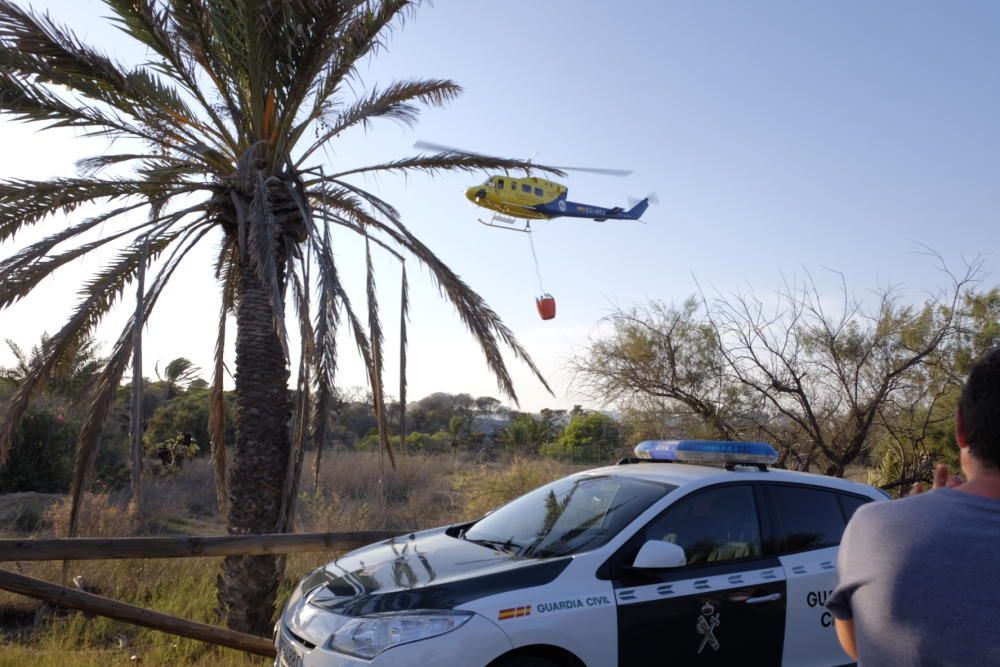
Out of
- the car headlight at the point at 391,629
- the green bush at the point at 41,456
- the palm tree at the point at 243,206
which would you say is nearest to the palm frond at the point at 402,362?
the palm tree at the point at 243,206

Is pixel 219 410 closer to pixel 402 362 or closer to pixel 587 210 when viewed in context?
pixel 402 362

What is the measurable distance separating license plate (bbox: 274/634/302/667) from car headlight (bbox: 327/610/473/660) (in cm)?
33

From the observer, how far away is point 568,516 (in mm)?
5020

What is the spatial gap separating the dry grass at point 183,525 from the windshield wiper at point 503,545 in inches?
92.8

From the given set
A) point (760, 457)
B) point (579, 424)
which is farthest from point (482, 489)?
point (760, 457)

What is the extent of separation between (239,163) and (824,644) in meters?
6.17

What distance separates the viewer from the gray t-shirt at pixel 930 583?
6.09ft

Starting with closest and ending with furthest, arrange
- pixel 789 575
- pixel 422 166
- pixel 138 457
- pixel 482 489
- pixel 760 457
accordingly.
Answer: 1. pixel 789 575
2. pixel 760 457
3. pixel 138 457
4. pixel 422 166
5. pixel 482 489

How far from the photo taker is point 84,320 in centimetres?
782

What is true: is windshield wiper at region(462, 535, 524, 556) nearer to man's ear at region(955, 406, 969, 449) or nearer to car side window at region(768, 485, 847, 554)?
car side window at region(768, 485, 847, 554)

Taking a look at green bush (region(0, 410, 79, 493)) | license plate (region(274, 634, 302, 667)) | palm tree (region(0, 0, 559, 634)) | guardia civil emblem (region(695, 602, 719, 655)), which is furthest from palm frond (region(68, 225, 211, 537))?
green bush (region(0, 410, 79, 493))

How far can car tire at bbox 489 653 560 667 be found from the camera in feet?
12.7

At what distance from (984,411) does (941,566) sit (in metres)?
0.40

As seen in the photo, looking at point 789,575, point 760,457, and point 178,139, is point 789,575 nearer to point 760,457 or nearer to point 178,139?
point 760,457
